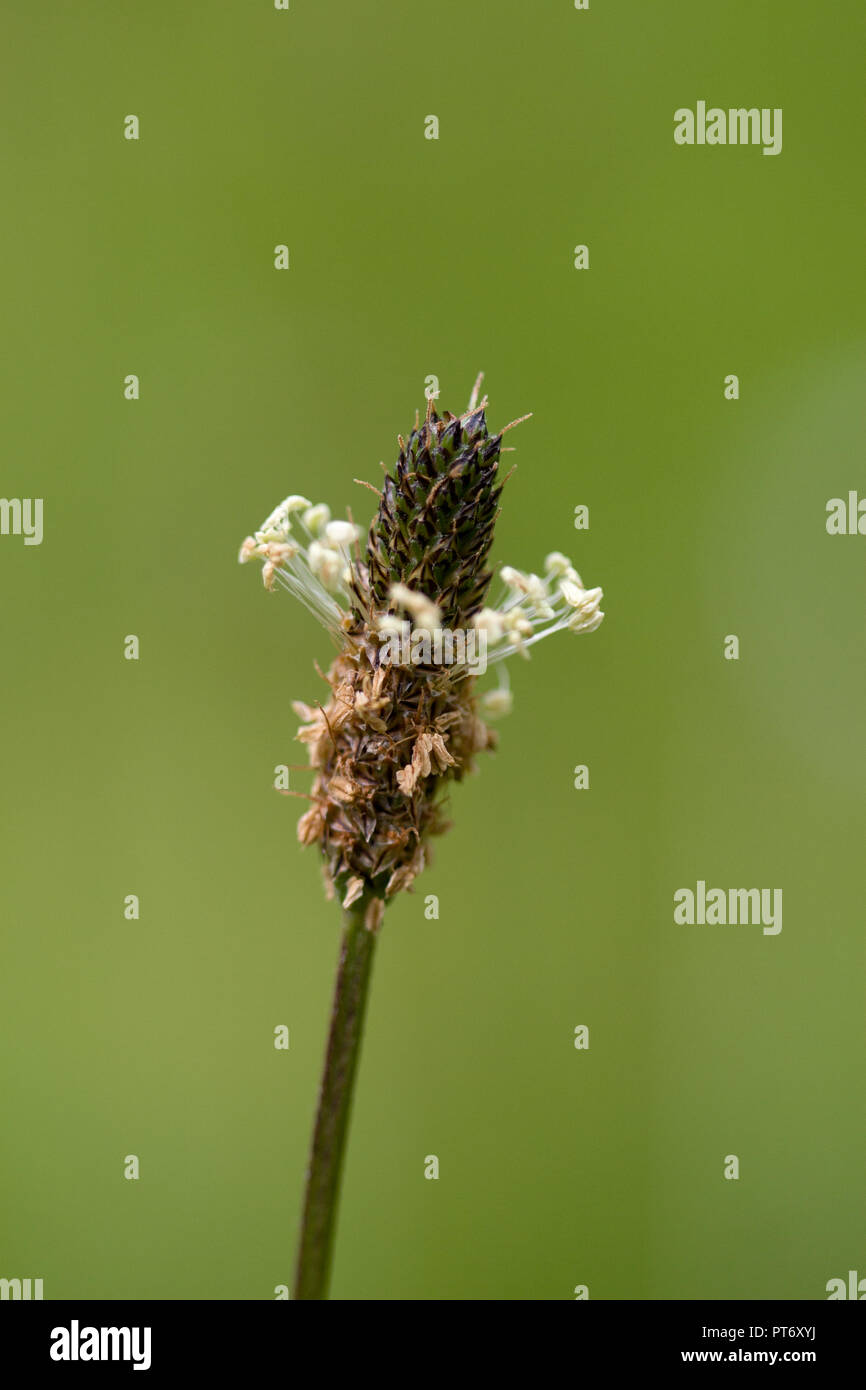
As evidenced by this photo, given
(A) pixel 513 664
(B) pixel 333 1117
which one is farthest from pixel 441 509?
(A) pixel 513 664


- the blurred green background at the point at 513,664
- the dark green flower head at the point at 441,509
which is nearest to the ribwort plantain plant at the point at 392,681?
the dark green flower head at the point at 441,509

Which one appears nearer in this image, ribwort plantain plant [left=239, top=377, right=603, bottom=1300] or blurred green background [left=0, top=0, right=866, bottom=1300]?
ribwort plantain plant [left=239, top=377, right=603, bottom=1300]

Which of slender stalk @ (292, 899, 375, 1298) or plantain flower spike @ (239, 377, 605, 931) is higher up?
plantain flower spike @ (239, 377, 605, 931)

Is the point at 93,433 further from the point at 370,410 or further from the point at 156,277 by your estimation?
the point at 370,410

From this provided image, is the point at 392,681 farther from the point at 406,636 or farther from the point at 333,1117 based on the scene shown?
the point at 333,1117

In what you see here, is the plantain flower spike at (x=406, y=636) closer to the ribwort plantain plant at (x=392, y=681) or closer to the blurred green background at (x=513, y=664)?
the ribwort plantain plant at (x=392, y=681)

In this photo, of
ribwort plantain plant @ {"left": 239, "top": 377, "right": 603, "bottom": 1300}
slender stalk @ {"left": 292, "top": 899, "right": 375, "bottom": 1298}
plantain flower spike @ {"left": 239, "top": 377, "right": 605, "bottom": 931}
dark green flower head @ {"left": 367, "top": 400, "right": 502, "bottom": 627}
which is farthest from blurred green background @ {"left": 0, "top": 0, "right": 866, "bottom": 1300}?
dark green flower head @ {"left": 367, "top": 400, "right": 502, "bottom": 627}

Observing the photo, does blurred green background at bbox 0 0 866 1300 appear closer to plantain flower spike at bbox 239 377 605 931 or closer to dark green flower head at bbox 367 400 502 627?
plantain flower spike at bbox 239 377 605 931
